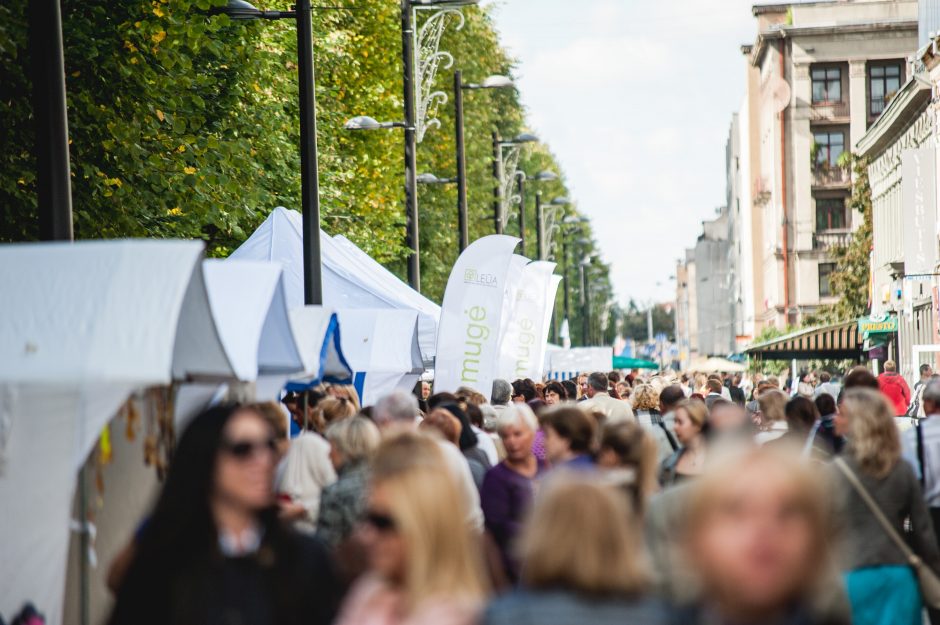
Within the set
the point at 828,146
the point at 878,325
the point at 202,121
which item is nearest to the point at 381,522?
the point at 202,121

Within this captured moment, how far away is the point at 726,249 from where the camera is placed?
151250mm

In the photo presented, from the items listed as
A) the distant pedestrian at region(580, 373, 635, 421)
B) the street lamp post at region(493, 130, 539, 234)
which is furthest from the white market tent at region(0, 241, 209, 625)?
the street lamp post at region(493, 130, 539, 234)

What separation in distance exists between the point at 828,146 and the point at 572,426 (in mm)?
82114

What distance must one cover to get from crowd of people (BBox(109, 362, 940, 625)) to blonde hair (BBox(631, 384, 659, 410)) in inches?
243

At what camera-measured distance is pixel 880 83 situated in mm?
86000

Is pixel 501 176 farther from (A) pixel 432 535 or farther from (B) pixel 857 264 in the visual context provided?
(A) pixel 432 535

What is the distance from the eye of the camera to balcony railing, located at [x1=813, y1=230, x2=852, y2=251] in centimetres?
8844

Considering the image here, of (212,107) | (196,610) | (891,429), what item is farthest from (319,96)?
(196,610)

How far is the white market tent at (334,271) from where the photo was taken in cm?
2003

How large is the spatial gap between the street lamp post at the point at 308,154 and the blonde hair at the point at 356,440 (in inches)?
378

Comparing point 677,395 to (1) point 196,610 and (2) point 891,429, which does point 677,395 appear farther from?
(1) point 196,610

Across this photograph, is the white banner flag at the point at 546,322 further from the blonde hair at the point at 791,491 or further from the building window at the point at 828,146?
the building window at the point at 828,146

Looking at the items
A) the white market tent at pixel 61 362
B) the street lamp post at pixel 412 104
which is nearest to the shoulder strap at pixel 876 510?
the white market tent at pixel 61 362

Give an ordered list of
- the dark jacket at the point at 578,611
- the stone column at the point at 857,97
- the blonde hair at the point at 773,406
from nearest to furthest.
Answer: the dark jacket at the point at 578,611
the blonde hair at the point at 773,406
the stone column at the point at 857,97
